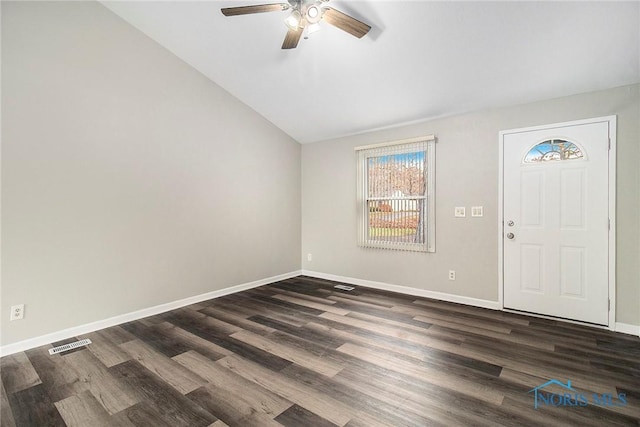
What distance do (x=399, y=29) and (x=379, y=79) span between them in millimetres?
720

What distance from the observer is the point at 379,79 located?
3.50 metres

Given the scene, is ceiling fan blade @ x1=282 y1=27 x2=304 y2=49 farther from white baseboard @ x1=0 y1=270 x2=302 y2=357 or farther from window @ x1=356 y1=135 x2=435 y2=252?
white baseboard @ x1=0 y1=270 x2=302 y2=357

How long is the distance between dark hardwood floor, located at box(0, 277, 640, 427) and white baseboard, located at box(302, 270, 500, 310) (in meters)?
0.33

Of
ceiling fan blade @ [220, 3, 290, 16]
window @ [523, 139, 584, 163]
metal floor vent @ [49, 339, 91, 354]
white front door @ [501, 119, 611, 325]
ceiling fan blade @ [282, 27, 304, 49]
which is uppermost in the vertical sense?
ceiling fan blade @ [220, 3, 290, 16]

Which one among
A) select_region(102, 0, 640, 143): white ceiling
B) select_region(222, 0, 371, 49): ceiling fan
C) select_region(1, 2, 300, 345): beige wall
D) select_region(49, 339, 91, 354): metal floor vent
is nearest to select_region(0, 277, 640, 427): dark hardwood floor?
select_region(49, 339, 91, 354): metal floor vent

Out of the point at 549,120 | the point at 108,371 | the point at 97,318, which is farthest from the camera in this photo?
the point at 549,120

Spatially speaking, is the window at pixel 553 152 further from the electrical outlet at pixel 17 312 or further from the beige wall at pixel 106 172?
the electrical outlet at pixel 17 312

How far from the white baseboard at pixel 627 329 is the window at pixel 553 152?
1.73m

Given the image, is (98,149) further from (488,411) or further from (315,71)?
(488,411)

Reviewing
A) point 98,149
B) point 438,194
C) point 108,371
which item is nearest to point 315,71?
point 438,194

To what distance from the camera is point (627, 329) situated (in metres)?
2.89

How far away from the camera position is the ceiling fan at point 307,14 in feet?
7.42

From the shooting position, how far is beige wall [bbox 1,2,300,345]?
2645mm

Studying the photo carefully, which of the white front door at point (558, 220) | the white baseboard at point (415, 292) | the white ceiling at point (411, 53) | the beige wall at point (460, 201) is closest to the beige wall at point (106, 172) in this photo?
the white ceiling at point (411, 53)
